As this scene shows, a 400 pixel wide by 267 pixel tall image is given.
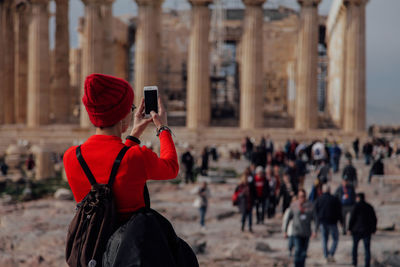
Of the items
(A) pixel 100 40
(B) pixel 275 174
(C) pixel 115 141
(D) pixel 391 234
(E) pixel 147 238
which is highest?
(A) pixel 100 40

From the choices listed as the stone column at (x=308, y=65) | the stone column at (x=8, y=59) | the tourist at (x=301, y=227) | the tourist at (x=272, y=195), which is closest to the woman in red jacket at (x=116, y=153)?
the tourist at (x=301, y=227)

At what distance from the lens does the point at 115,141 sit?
2.80 metres

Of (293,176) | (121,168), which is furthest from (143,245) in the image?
(293,176)

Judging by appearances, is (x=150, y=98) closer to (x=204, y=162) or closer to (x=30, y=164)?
(x=204, y=162)

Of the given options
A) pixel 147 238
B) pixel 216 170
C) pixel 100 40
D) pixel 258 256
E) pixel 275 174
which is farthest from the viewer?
pixel 100 40

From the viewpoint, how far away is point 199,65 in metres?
40.0

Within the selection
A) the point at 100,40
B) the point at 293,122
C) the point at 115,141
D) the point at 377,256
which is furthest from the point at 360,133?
the point at 115,141

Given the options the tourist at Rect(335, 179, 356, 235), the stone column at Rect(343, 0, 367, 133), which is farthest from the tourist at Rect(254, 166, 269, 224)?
the stone column at Rect(343, 0, 367, 133)

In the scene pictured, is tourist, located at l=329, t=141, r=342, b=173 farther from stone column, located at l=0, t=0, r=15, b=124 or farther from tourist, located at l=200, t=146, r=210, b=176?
stone column, located at l=0, t=0, r=15, b=124

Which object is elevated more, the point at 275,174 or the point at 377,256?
the point at 275,174

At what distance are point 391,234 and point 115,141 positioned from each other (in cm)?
1232

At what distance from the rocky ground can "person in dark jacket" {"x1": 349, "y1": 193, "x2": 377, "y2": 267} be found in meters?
0.45

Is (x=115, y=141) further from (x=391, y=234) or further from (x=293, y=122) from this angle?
(x=293, y=122)

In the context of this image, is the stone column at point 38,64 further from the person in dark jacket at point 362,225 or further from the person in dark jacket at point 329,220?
the person in dark jacket at point 362,225
